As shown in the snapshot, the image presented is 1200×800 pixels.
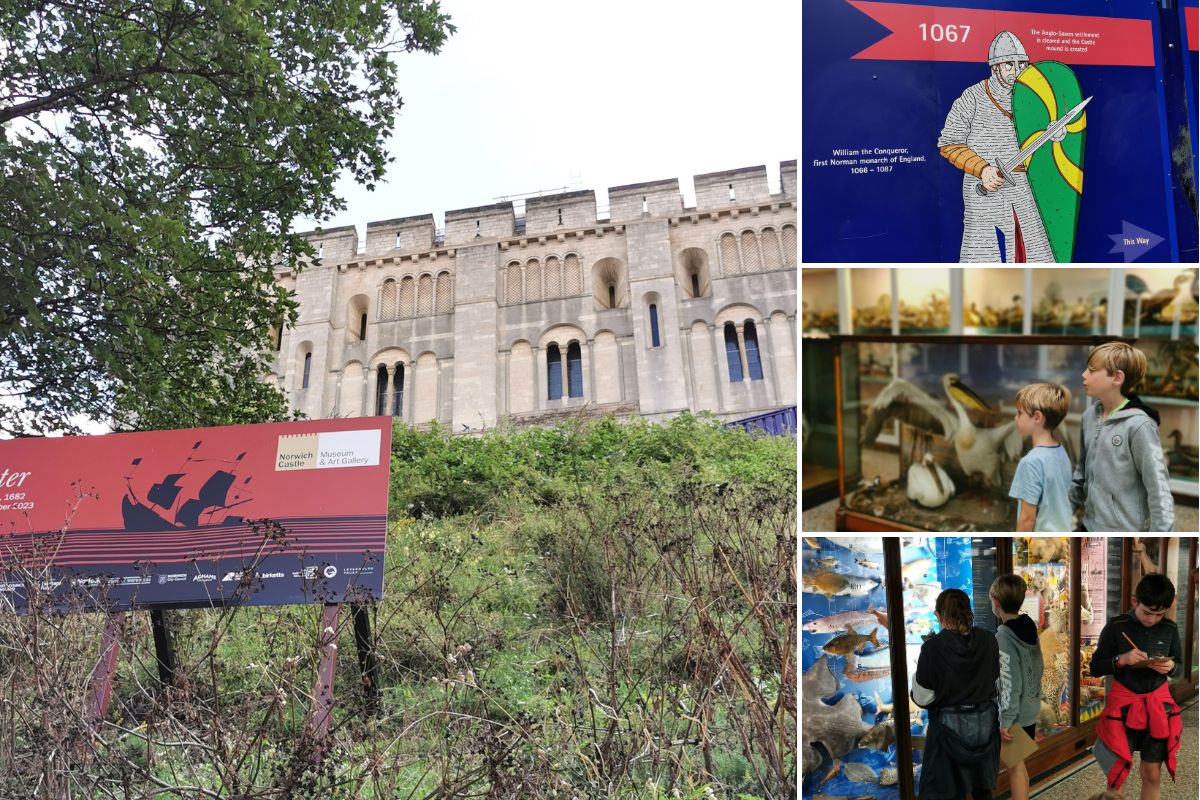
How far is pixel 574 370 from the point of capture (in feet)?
98.8

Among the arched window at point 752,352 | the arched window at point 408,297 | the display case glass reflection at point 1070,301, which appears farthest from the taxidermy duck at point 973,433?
the arched window at point 408,297

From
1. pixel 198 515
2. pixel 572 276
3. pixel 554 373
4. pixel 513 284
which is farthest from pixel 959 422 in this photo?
pixel 513 284

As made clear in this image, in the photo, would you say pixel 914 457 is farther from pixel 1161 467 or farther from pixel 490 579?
pixel 490 579

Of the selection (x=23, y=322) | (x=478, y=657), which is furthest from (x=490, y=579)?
(x=23, y=322)

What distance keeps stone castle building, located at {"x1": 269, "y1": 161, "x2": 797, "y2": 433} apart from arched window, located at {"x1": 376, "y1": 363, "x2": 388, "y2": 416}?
0.17 feet

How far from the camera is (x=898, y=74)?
2.77m

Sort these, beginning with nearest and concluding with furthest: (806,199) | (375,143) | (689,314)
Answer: (806,199) < (375,143) < (689,314)

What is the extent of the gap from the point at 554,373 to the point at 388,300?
7.07 metres

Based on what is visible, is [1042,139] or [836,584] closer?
[836,584]

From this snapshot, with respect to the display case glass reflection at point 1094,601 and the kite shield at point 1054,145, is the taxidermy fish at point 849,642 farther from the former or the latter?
the kite shield at point 1054,145

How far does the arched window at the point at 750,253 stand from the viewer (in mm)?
29938

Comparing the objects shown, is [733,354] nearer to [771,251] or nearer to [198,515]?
[771,251]

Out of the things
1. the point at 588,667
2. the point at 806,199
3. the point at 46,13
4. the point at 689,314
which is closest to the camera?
the point at 806,199

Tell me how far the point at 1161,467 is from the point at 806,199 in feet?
4.11
